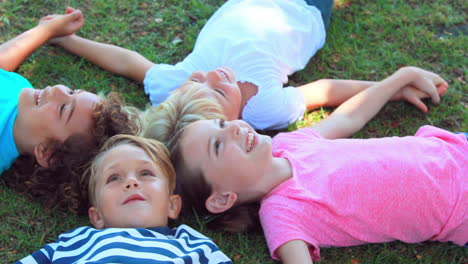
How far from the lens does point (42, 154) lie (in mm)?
3145

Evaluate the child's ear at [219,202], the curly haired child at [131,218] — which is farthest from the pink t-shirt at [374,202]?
the curly haired child at [131,218]

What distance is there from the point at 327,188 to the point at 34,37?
2722 millimetres

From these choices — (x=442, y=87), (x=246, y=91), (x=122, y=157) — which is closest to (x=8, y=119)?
(x=122, y=157)

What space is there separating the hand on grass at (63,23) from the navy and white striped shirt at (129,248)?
2080mm

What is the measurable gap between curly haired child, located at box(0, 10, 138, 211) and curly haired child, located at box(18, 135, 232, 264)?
25cm

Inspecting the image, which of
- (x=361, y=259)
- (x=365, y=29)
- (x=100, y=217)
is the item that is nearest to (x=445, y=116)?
(x=365, y=29)

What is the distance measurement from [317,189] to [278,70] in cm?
128

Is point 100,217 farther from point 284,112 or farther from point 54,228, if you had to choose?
point 284,112

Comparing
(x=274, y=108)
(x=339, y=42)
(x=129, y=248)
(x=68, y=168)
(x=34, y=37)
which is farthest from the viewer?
(x=339, y=42)

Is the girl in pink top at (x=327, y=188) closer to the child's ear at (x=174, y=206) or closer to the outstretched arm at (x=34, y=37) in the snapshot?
the child's ear at (x=174, y=206)

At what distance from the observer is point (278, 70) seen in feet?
12.5

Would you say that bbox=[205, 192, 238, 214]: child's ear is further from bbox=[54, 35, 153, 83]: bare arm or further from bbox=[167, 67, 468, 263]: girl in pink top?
bbox=[54, 35, 153, 83]: bare arm

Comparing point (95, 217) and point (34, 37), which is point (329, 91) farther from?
Result: point (34, 37)

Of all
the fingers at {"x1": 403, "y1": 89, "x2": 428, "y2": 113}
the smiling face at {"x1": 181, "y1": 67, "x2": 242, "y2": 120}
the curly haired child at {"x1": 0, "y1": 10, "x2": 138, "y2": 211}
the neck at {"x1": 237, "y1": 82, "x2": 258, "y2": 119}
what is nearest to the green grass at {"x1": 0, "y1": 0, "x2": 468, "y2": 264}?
the fingers at {"x1": 403, "y1": 89, "x2": 428, "y2": 113}
